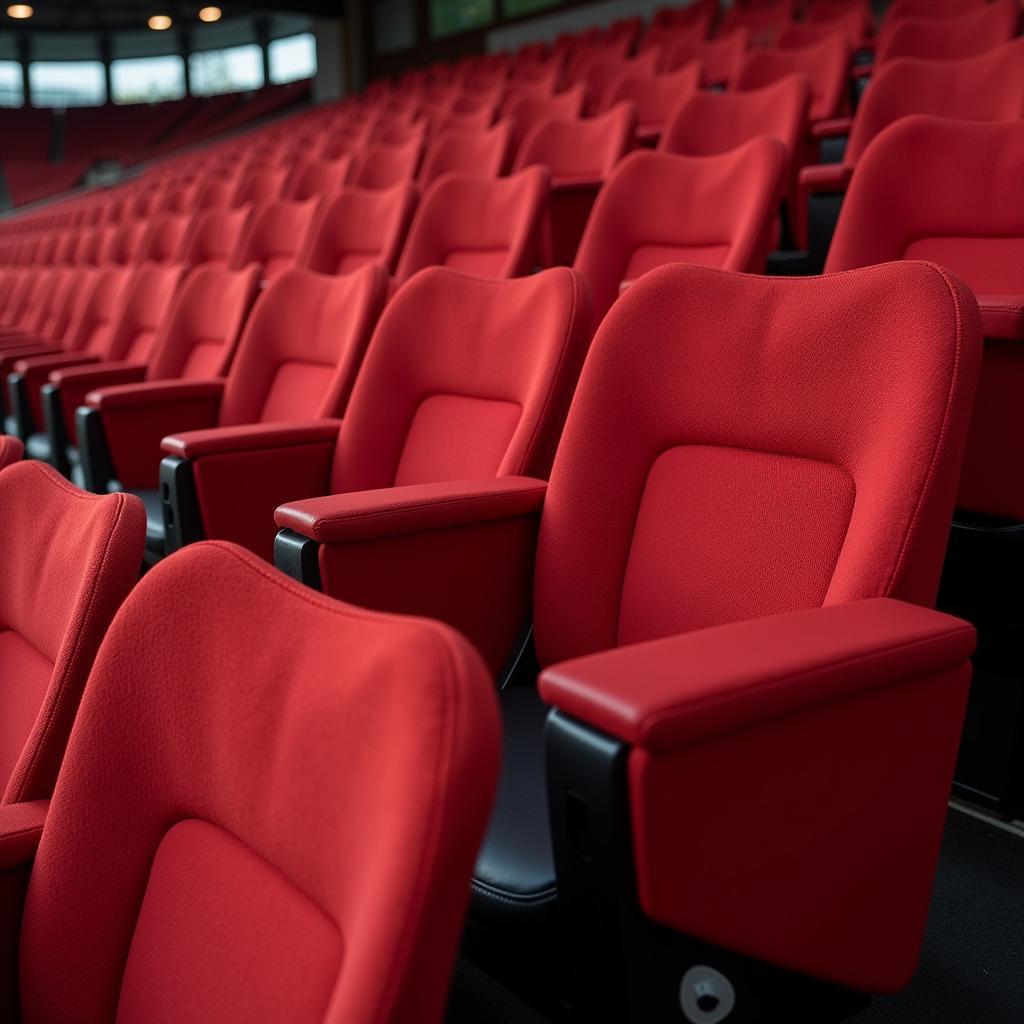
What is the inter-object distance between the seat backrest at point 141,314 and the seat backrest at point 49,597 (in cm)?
137

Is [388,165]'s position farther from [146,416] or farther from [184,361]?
[146,416]

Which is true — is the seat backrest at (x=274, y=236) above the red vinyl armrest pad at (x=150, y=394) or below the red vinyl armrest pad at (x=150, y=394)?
above

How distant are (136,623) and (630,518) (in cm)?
35

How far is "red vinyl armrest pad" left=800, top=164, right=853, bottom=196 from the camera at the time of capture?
122cm

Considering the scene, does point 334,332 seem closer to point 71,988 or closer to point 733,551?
point 733,551

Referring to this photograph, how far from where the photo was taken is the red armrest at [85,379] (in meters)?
1.68

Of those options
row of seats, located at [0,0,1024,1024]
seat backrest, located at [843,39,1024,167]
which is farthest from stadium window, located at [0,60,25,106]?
row of seats, located at [0,0,1024,1024]

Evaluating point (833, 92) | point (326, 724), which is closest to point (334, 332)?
point (326, 724)

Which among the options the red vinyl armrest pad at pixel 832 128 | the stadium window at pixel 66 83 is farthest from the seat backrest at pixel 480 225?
the stadium window at pixel 66 83

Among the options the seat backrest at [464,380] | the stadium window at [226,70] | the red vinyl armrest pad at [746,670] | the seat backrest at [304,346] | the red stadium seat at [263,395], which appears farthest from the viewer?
the stadium window at [226,70]

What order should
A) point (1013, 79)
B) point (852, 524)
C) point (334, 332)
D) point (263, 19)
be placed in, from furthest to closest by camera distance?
point (263, 19)
point (1013, 79)
point (334, 332)
point (852, 524)

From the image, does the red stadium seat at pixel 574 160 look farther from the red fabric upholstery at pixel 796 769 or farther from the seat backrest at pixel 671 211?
the red fabric upholstery at pixel 796 769

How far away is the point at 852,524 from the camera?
22.5 inches

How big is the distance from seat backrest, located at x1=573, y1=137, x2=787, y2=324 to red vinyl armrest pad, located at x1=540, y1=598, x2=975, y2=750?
75 cm
